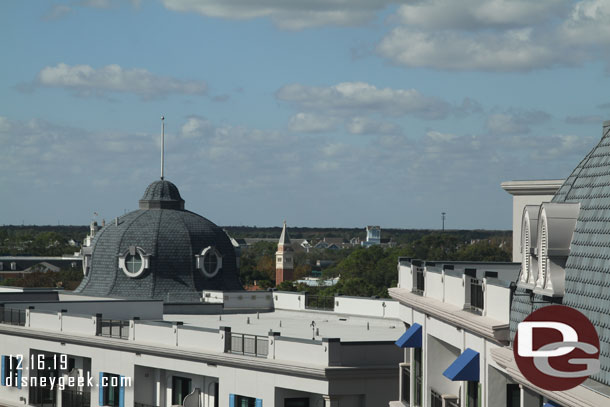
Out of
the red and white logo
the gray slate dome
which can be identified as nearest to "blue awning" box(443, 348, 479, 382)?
the red and white logo

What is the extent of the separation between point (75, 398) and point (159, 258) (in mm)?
20405

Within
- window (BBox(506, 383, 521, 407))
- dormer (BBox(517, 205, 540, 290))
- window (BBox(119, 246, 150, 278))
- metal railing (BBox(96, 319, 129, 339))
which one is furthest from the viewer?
window (BBox(119, 246, 150, 278))

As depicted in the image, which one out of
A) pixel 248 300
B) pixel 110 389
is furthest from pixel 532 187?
pixel 248 300

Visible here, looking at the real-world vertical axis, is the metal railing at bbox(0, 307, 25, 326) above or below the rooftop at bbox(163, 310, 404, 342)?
above

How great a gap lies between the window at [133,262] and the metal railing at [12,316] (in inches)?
567

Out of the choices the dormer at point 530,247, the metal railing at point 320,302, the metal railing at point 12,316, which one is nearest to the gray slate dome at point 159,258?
the metal railing at point 320,302

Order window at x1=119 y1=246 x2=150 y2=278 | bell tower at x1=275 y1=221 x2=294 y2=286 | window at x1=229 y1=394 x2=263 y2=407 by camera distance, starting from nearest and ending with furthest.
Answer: window at x1=229 y1=394 x2=263 y2=407, window at x1=119 y1=246 x2=150 y2=278, bell tower at x1=275 y1=221 x2=294 y2=286

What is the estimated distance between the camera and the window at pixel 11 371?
48.8m

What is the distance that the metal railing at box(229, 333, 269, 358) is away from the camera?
37562 mm

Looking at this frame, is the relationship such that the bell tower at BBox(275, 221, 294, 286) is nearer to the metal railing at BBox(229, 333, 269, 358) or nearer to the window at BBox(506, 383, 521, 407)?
the metal railing at BBox(229, 333, 269, 358)

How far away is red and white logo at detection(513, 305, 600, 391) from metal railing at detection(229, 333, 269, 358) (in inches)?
834

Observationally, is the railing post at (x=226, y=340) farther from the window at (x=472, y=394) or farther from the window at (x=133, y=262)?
A: the window at (x=133, y=262)

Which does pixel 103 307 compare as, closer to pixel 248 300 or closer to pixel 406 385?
pixel 248 300

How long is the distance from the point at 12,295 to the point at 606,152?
41.1 meters
